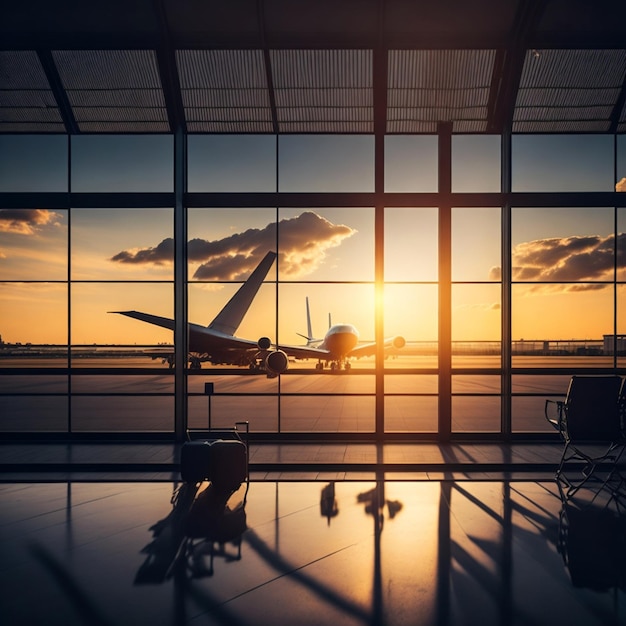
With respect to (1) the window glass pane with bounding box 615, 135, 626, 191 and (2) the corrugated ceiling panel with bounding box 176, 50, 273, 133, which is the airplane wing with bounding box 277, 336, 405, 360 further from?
(1) the window glass pane with bounding box 615, 135, 626, 191

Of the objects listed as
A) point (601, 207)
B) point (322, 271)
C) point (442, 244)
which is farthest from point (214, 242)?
point (601, 207)

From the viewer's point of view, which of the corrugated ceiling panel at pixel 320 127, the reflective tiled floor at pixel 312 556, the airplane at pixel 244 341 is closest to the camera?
the reflective tiled floor at pixel 312 556

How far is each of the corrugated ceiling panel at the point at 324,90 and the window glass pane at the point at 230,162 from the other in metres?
1.00

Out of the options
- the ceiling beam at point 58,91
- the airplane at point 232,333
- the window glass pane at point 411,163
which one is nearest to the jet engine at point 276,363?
the airplane at point 232,333

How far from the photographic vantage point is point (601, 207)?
1131 centimetres

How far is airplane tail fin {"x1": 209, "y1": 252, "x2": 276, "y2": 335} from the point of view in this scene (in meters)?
19.3

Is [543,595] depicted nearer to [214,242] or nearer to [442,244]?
[442,244]

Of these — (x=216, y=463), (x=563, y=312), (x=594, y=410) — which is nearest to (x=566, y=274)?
(x=563, y=312)

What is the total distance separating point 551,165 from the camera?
12.4 m

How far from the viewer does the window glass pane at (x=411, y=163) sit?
11.5 m

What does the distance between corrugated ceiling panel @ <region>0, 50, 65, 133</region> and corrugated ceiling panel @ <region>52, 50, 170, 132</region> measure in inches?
21.9

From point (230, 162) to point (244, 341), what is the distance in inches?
289

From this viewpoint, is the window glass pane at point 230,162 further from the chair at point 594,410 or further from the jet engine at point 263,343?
the chair at point 594,410

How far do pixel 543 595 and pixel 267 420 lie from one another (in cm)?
1332
